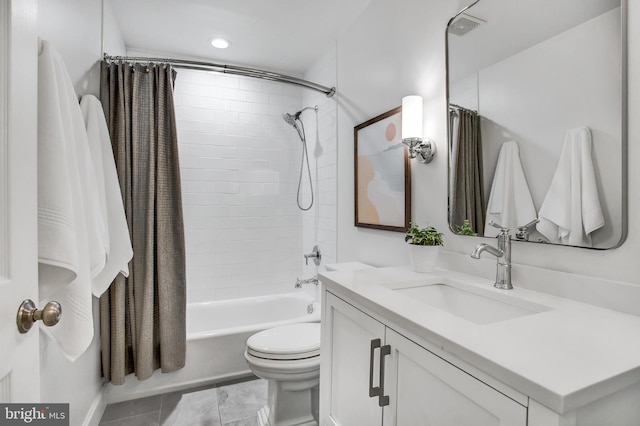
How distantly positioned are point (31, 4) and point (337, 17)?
1.83 m

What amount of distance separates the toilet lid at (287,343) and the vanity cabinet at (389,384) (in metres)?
0.34

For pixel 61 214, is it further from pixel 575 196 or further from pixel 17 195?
pixel 575 196

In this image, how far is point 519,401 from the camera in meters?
0.59

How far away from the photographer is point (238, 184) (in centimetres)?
297

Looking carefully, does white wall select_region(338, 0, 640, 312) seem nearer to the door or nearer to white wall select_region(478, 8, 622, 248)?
white wall select_region(478, 8, 622, 248)

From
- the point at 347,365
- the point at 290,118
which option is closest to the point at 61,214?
the point at 347,365

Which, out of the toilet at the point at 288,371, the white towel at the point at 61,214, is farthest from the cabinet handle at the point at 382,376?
the white towel at the point at 61,214

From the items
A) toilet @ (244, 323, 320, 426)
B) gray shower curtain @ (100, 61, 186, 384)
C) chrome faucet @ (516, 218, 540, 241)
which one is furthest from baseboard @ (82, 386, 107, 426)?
chrome faucet @ (516, 218, 540, 241)

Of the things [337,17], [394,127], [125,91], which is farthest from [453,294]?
[125,91]

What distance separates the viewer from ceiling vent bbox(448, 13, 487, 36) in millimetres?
1344

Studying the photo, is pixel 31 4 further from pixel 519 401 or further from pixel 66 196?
pixel 519 401

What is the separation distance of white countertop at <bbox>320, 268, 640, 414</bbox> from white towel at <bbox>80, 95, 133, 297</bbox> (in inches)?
50.1

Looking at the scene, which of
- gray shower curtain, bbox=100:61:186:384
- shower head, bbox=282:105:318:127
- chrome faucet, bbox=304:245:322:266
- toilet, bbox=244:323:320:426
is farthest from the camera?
shower head, bbox=282:105:318:127

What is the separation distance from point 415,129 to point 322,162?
1.30 meters
